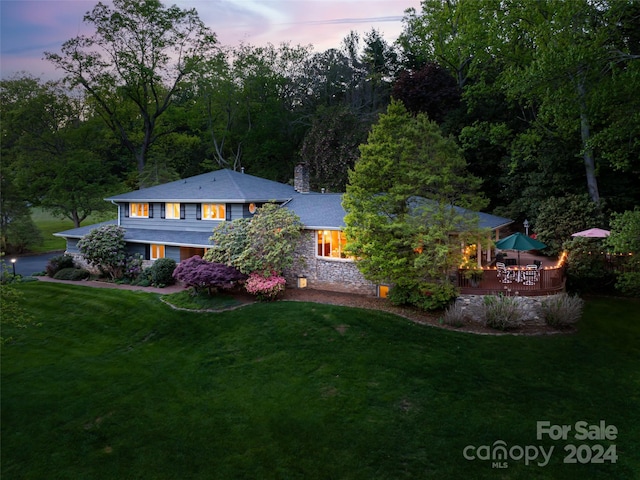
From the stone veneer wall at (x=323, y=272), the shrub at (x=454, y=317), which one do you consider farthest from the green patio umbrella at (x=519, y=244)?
the stone veneer wall at (x=323, y=272)

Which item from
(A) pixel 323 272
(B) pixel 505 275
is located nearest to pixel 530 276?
(B) pixel 505 275

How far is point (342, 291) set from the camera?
Result: 61.6 feet

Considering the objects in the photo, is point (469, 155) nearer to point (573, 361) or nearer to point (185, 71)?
point (573, 361)

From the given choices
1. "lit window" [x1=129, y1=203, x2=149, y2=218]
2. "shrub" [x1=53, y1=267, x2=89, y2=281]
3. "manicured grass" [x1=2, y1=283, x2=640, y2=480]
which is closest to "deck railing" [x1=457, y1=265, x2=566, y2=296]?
"manicured grass" [x1=2, y1=283, x2=640, y2=480]

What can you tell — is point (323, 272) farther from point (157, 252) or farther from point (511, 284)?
point (157, 252)

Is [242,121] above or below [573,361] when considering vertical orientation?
above

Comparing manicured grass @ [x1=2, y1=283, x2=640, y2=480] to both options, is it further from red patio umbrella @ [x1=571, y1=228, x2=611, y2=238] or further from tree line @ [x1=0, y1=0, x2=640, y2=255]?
tree line @ [x1=0, y1=0, x2=640, y2=255]

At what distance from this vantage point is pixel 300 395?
415 inches

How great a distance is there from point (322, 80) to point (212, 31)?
465 inches

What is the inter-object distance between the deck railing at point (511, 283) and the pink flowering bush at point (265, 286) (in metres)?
7.64

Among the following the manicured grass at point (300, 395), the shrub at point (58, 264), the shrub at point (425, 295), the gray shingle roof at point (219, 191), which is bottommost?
the manicured grass at point (300, 395)

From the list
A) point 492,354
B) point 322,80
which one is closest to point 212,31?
point 322,80

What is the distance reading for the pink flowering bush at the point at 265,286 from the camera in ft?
57.4

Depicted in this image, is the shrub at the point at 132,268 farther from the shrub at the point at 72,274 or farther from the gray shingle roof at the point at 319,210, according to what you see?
the gray shingle roof at the point at 319,210
